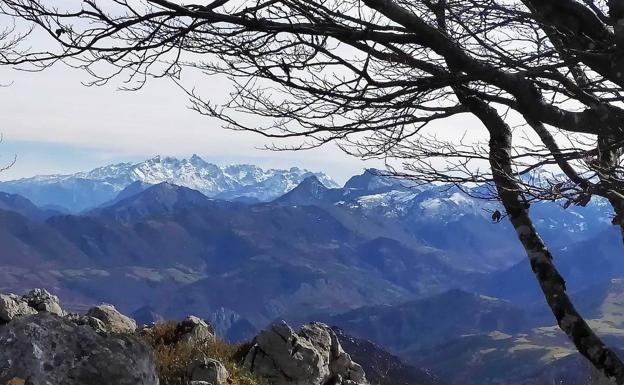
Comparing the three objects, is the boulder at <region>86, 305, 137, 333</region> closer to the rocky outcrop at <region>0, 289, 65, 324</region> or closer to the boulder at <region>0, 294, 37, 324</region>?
the rocky outcrop at <region>0, 289, 65, 324</region>

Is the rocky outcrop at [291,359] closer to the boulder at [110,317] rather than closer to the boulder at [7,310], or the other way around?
the boulder at [110,317]

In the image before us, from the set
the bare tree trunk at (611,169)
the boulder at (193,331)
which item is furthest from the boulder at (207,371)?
the bare tree trunk at (611,169)

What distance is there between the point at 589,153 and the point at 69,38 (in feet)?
16.2

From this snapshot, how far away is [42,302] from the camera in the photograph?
53.0ft

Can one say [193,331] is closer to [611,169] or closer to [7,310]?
[7,310]

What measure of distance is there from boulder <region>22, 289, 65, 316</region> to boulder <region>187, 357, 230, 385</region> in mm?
7098

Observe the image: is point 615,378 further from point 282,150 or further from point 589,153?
point 282,150

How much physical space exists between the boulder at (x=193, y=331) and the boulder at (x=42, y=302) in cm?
403

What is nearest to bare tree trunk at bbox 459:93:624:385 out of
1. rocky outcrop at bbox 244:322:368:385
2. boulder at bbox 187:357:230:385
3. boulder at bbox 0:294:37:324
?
boulder at bbox 187:357:230:385

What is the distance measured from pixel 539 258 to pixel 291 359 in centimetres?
709

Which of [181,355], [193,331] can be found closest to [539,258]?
[181,355]

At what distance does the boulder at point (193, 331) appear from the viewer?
1228cm

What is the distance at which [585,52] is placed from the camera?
16.8 ft

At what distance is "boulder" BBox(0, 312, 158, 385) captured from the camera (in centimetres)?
673
